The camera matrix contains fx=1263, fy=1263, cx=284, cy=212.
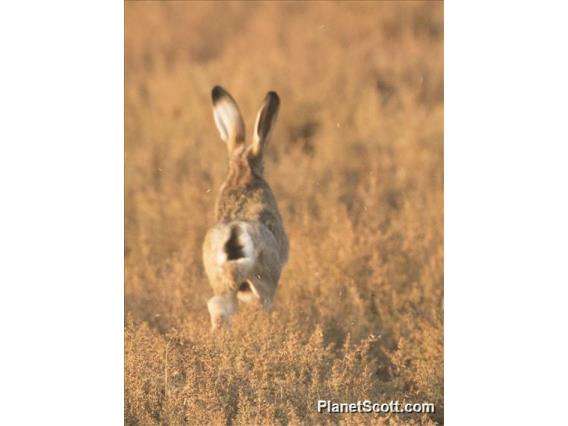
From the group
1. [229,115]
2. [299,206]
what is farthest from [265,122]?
[299,206]

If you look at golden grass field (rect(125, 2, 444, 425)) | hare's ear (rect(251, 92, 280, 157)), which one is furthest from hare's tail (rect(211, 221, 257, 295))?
hare's ear (rect(251, 92, 280, 157))

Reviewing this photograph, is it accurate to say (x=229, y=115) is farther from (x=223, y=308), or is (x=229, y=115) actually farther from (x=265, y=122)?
(x=223, y=308)

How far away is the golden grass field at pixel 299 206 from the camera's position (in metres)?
5.40

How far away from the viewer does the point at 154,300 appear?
628 cm

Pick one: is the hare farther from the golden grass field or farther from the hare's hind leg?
the golden grass field

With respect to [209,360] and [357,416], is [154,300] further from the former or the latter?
[357,416]

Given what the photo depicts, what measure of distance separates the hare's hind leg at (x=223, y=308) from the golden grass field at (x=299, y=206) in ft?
0.21

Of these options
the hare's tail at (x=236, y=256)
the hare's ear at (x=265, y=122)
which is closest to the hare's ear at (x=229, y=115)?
the hare's ear at (x=265, y=122)

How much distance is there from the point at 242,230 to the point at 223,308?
0.37m

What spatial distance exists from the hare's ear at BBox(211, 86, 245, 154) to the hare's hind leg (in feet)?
3.00

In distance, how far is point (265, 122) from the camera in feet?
20.4

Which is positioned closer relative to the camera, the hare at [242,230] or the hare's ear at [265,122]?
the hare at [242,230]

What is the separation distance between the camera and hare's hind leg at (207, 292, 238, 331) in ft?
18.8

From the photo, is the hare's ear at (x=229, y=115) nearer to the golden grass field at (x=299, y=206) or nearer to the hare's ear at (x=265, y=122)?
the hare's ear at (x=265, y=122)
